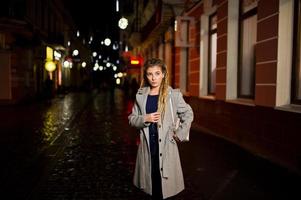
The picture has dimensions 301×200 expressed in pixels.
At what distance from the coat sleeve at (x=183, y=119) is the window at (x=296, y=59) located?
415 centimetres

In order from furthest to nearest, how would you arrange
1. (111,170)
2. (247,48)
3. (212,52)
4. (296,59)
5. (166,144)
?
1. (212,52)
2. (247,48)
3. (296,59)
4. (111,170)
5. (166,144)

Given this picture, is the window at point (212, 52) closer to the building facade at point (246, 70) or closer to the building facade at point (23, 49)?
the building facade at point (246, 70)

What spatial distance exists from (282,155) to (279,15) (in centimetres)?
246

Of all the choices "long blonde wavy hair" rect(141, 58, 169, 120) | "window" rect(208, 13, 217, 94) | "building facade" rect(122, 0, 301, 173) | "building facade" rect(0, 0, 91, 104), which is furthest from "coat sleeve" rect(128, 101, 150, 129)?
"building facade" rect(0, 0, 91, 104)

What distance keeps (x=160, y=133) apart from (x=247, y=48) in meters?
6.99

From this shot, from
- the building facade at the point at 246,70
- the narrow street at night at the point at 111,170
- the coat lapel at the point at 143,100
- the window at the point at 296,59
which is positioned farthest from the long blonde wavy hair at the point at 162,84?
the window at the point at 296,59

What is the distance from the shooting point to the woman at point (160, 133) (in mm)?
4070

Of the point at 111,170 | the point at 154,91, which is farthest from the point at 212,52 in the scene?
the point at 154,91

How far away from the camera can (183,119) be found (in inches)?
163

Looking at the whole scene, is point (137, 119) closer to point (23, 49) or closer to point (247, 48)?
point (247, 48)

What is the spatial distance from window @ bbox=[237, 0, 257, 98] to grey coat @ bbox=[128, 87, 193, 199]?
6266 millimetres

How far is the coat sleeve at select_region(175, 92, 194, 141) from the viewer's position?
4.07m

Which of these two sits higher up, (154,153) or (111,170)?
(154,153)

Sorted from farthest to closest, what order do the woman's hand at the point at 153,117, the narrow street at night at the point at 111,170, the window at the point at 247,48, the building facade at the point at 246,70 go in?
the window at the point at 247,48 < the building facade at the point at 246,70 < the narrow street at night at the point at 111,170 < the woman's hand at the point at 153,117
